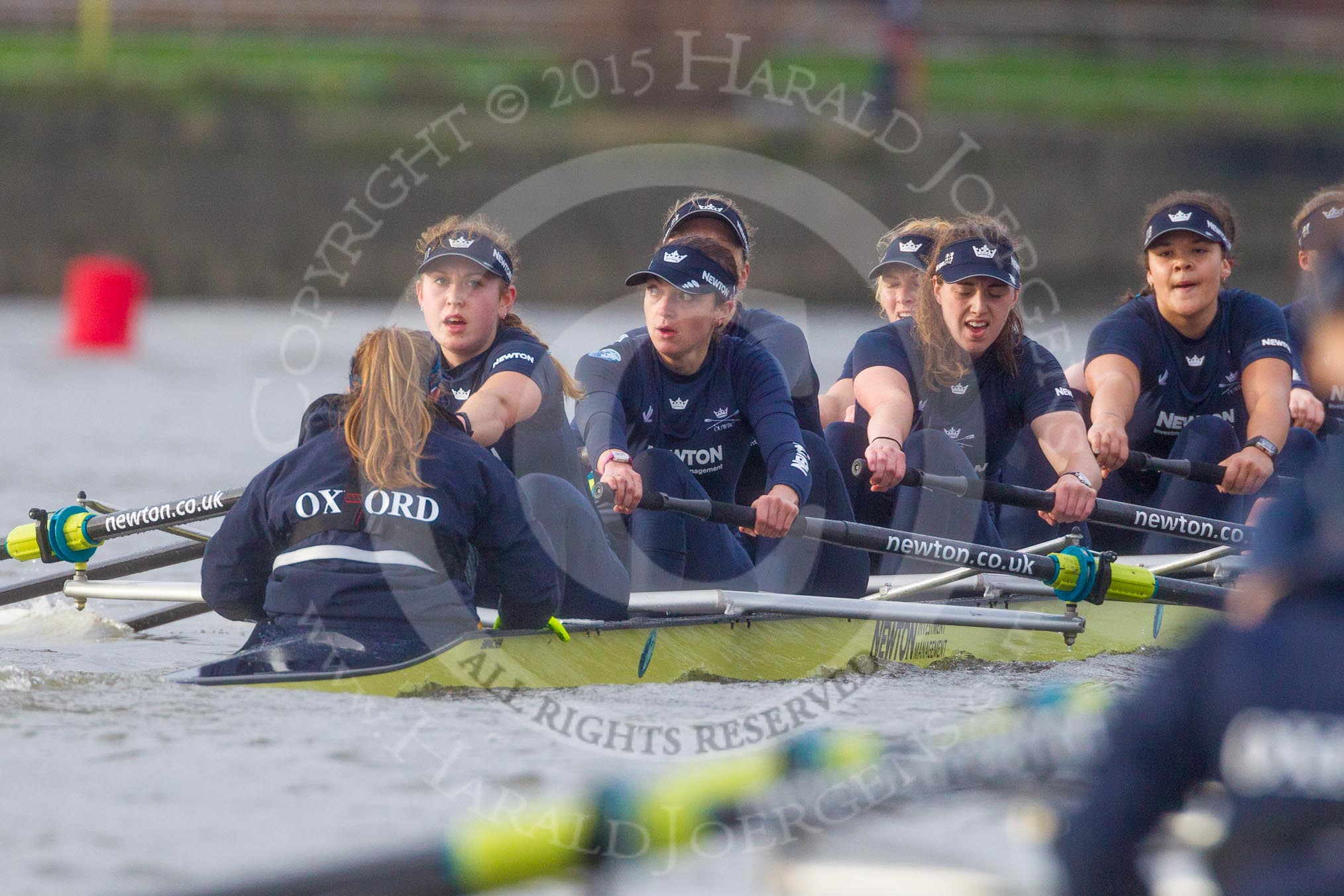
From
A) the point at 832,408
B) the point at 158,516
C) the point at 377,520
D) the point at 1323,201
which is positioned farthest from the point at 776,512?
the point at 1323,201

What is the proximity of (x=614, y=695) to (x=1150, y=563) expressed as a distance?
109 inches

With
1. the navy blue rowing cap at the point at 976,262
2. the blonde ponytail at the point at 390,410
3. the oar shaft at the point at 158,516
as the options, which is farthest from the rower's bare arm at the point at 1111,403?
the oar shaft at the point at 158,516

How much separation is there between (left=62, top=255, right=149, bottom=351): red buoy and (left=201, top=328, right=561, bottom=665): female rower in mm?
13715

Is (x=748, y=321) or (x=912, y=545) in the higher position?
(x=748, y=321)

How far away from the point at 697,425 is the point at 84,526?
2.29m

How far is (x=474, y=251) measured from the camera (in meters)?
6.07

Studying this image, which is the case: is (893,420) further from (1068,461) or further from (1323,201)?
(1323,201)

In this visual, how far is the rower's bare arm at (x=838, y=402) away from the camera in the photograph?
764 cm

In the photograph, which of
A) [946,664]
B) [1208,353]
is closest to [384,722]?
[946,664]

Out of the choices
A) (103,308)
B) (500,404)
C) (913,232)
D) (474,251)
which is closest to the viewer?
(500,404)

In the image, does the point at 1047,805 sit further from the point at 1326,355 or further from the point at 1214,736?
the point at 1326,355

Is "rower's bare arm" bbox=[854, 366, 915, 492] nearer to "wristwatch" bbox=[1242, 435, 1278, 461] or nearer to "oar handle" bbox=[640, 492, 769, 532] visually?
"oar handle" bbox=[640, 492, 769, 532]

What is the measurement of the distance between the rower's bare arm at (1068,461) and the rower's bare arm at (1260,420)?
0.69 m

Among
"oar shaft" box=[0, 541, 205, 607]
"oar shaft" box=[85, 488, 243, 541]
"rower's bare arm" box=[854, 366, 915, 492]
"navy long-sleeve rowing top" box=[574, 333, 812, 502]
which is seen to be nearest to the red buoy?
"oar shaft" box=[0, 541, 205, 607]
